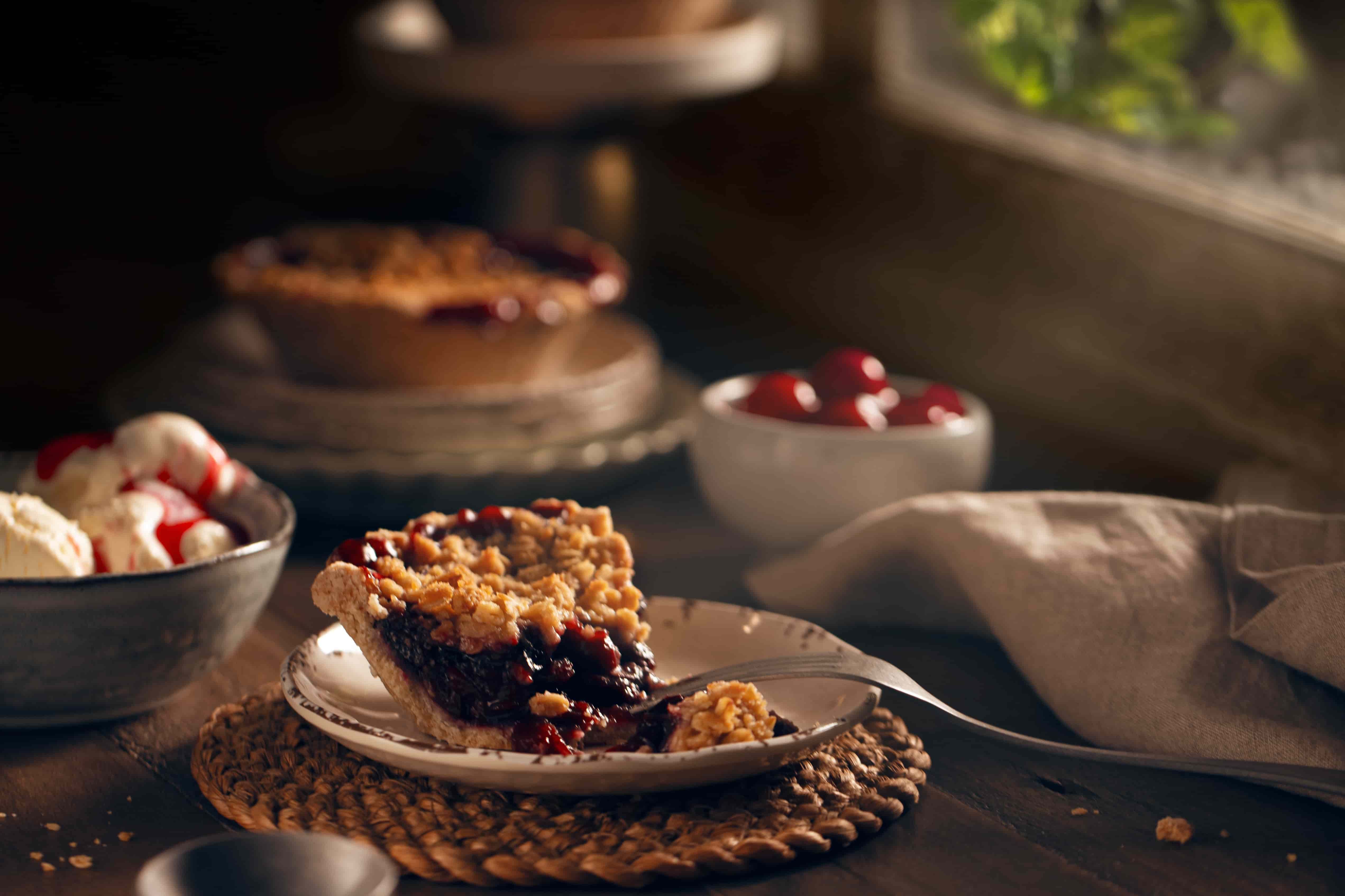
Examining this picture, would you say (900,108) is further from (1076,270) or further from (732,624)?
(732,624)

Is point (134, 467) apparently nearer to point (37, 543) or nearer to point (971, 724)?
point (37, 543)

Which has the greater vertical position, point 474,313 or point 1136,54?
point 1136,54

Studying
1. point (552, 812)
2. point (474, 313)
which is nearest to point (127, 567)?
point (552, 812)

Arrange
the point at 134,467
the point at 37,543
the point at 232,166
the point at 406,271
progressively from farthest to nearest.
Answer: the point at 232,166
the point at 406,271
the point at 134,467
the point at 37,543

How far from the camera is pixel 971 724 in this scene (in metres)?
0.93

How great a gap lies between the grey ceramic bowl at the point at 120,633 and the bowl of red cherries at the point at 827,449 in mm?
480

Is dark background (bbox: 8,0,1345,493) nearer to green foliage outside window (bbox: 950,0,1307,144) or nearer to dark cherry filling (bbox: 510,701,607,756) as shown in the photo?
green foliage outside window (bbox: 950,0,1307,144)

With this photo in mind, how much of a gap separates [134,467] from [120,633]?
0.62 feet

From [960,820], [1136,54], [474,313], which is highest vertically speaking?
[1136,54]

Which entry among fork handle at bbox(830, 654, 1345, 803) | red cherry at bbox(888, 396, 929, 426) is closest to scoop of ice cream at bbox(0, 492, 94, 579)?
fork handle at bbox(830, 654, 1345, 803)

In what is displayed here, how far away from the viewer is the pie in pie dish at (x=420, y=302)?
152cm

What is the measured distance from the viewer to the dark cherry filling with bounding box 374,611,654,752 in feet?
2.87

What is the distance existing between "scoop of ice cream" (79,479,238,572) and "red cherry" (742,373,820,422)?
54cm

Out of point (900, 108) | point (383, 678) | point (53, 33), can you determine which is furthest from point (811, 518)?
point (53, 33)
